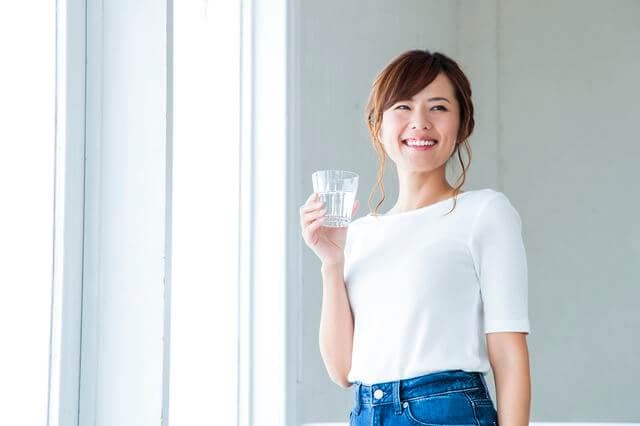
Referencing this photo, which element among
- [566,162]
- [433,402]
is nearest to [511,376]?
[433,402]

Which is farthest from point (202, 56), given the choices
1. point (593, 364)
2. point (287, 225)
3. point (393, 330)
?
point (593, 364)

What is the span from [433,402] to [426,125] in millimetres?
451

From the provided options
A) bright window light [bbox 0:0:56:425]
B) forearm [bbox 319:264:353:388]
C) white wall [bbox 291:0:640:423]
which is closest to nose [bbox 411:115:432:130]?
forearm [bbox 319:264:353:388]

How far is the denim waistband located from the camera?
124cm

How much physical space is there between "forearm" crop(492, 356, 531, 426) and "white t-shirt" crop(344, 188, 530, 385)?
0.03 metres

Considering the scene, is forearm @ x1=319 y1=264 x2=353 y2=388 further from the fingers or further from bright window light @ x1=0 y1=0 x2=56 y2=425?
bright window light @ x1=0 y1=0 x2=56 y2=425

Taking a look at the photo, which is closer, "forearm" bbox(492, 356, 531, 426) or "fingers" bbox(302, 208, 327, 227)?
"forearm" bbox(492, 356, 531, 426)

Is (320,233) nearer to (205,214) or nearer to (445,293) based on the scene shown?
(445,293)

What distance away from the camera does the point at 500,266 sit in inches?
50.1

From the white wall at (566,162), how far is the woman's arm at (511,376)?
2.26 metres

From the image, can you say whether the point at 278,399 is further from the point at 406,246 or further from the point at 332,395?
the point at 406,246

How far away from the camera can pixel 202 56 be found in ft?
7.20

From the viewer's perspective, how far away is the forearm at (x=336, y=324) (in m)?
1.42

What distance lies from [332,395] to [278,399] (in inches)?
15.1
